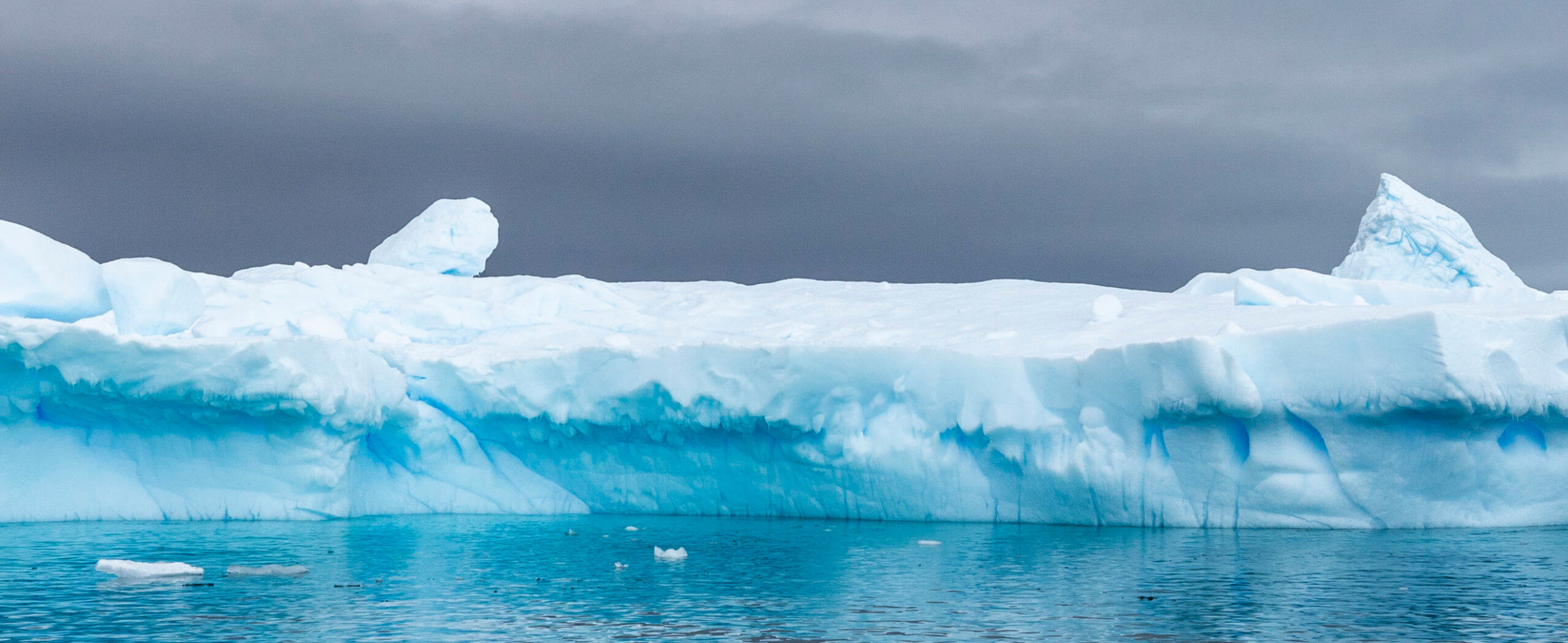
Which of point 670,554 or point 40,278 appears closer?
point 670,554

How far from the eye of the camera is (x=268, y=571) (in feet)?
35.6

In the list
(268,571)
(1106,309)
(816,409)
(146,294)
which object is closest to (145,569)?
(268,571)

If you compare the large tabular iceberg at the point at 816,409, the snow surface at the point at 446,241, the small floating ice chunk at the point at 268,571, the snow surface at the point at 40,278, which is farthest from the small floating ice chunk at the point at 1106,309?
the snow surface at the point at 40,278

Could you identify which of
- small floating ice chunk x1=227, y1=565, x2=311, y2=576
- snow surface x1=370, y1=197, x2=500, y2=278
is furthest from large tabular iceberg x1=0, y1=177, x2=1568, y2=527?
small floating ice chunk x1=227, y1=565, x2=311, y2=576

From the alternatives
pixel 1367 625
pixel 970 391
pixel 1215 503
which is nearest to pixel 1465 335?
pixel 1215 503

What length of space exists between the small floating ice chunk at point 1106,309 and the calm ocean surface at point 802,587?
13.6 feet

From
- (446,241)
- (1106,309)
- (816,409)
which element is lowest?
(816,409)

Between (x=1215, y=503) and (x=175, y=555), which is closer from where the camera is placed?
(x=175, y=555)

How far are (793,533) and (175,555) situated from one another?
6440mm

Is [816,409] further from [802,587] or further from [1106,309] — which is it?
[802,587]

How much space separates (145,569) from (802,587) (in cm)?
520

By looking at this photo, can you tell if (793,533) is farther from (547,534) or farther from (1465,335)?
(1465,335)

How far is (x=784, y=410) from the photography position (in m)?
16.5

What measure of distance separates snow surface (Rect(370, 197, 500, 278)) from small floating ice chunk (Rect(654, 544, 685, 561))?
1404cm
